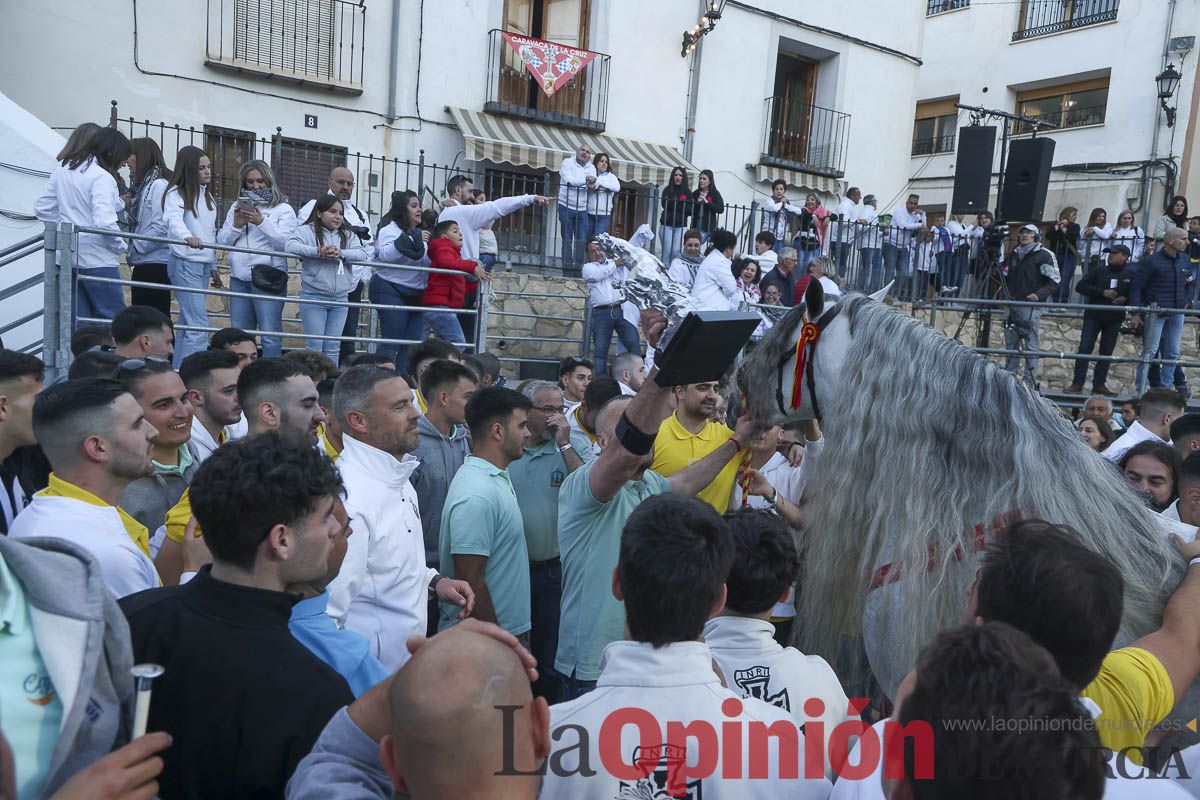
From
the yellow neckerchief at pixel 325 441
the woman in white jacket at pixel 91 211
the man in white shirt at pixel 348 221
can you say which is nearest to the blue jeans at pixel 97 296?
the woman in white jacket at pixel 91 211

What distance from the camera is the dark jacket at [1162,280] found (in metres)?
11.0

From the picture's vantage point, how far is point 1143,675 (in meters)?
2.10

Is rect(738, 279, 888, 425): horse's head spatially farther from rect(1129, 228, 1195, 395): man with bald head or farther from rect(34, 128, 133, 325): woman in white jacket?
rect(1129, 228, 1195, 395): man with bald head

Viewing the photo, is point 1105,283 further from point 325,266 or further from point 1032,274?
point 325,266

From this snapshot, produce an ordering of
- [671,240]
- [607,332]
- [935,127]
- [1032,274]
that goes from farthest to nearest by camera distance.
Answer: [935,127], [671,240], [1032,274], [607,332]

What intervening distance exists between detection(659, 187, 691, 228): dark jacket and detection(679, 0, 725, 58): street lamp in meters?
3.88

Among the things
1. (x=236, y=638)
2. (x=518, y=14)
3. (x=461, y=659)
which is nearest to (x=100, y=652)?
(x=236, y=638)

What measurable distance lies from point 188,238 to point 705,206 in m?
8.07

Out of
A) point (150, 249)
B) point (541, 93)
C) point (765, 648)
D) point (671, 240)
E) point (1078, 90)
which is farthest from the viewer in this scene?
point (1078, 90)

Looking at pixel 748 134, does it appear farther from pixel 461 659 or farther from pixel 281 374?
pixel 461 659

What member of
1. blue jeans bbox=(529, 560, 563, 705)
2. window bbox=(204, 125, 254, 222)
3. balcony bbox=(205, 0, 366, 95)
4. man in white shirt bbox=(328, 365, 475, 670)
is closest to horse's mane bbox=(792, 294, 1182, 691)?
man in white shirt bbox=(328, 365, 475, 670)

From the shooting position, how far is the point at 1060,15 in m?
20.4

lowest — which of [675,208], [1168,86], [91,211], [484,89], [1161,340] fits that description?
[1161,340]

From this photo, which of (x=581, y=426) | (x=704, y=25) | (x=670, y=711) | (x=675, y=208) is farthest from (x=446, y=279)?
(x=704, y=25)
